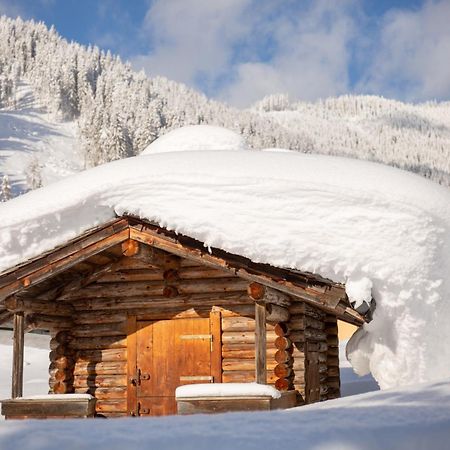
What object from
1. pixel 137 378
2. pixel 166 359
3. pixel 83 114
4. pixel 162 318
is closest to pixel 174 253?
pixel 162 318

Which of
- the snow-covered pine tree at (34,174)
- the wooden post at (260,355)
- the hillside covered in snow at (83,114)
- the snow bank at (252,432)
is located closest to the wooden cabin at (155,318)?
the wooden post at (260,355)

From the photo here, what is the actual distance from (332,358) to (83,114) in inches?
3667

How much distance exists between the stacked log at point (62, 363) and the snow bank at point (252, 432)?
26.6ft

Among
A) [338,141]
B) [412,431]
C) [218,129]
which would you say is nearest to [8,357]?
[218,129]

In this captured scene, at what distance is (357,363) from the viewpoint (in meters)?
9.41

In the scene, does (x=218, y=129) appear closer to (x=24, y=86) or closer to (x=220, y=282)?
(x=220, y=282)

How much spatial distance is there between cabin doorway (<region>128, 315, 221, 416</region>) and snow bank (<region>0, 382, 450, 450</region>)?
6.94 meters

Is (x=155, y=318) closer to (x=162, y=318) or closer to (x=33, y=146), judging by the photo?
(x=162, y=318)

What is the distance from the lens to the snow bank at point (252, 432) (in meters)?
2.54

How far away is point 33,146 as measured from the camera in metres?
80.6

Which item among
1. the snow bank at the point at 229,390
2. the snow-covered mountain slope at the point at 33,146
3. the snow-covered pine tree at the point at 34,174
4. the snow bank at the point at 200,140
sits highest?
the snow-covered mountain slope at the point at 33,146

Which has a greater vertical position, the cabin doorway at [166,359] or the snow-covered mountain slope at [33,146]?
the snow-covered mountain slope at [33,146]

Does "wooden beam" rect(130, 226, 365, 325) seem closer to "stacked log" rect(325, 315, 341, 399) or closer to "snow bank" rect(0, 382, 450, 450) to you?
"stacked log" rect(325, 315, 341, 399)

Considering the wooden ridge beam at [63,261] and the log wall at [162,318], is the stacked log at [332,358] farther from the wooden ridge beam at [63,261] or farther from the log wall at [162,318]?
the wooden ridge beam at [63,261]
